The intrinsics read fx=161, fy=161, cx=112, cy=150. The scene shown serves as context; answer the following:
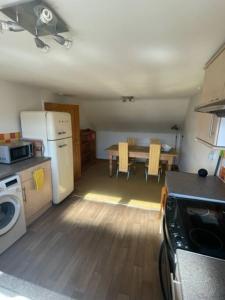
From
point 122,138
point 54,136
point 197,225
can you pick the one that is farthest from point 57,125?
point 122,138

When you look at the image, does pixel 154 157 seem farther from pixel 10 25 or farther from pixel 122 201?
pixel 10 25

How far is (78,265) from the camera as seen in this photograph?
1769 millimetres

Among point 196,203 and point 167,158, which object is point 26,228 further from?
point 167,158

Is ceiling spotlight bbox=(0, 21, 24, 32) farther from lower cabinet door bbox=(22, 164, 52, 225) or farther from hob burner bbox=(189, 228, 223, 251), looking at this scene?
lower cabinet door bbox=(22, 164, 52, 225)

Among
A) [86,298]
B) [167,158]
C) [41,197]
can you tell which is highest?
[167,158]

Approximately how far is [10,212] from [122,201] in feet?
6.07

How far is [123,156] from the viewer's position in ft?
13.7

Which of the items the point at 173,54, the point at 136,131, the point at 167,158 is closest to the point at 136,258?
the point at 173,54

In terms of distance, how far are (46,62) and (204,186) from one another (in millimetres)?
2090

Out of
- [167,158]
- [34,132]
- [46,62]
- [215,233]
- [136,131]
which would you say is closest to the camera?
[215,233]

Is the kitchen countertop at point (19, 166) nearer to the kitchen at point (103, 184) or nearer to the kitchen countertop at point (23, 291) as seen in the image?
the kitchen at point (103, 184)

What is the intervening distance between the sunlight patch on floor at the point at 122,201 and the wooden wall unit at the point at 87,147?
70.9 inches

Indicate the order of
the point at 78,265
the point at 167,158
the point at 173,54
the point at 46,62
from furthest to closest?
the point at 167,158, the point at 78,265, the point at 46,62, the point at 173,54

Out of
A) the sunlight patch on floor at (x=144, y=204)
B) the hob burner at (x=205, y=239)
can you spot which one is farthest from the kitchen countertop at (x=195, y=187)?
the sunlight patch on floor at (x=144, y=204)
